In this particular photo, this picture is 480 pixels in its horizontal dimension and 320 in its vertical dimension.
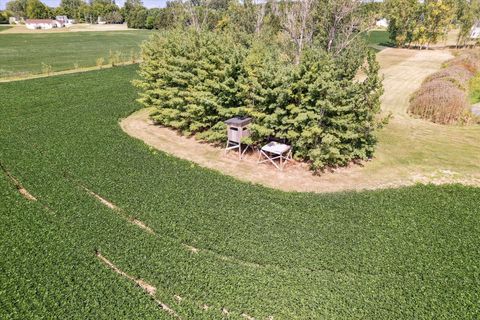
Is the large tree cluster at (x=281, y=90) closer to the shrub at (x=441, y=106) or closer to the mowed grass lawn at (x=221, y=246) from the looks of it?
the mowed grass lawn at (x=221, y=246)

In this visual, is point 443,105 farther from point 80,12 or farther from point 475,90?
point 80,12

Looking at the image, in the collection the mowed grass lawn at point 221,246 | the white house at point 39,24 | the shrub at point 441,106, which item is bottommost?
the mowed grass lawn at point 221,246

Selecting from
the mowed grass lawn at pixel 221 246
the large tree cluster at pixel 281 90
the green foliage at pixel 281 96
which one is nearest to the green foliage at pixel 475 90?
the large tree cluster at pixel 281 90

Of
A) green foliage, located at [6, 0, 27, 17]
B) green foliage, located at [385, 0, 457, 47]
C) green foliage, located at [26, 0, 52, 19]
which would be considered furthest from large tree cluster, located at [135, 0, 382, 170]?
Answer: green foliage, located at [6, 0, 27, 17]

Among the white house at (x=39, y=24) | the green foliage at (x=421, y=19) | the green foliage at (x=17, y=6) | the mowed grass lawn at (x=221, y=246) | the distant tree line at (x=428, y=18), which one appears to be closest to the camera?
the mowed grass lawn at (x=221, y=246)

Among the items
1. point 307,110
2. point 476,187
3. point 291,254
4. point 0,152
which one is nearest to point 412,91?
point 476,187

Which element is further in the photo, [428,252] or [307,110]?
[307,110]

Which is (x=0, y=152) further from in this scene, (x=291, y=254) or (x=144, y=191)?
(x=291, y=254)
